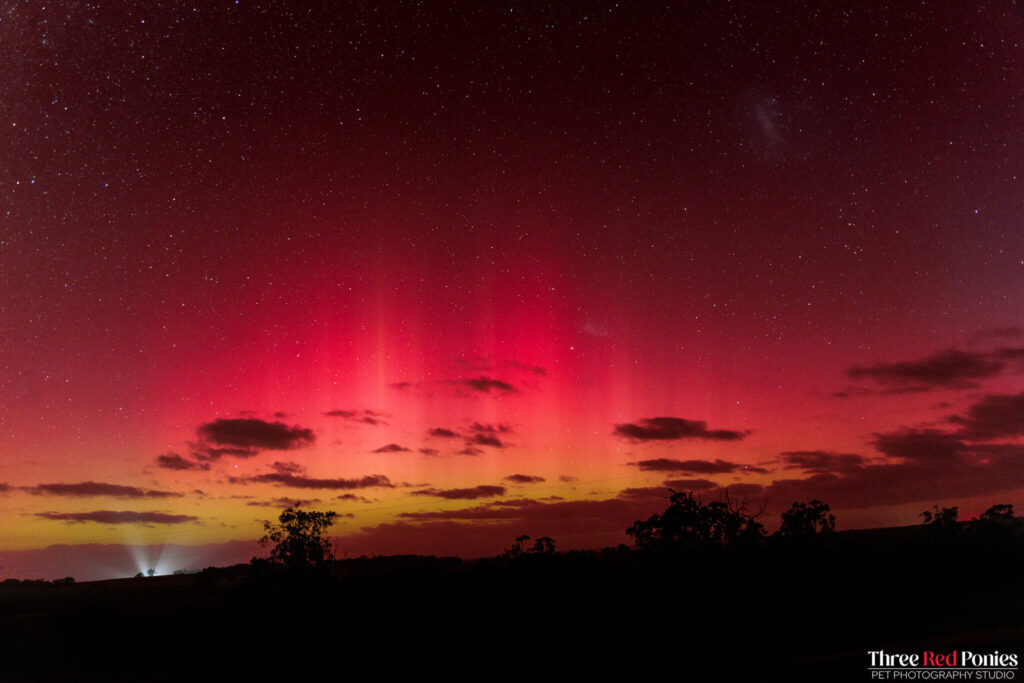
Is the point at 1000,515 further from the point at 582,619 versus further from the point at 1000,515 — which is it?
the point at 582,619

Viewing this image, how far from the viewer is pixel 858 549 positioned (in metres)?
33.8

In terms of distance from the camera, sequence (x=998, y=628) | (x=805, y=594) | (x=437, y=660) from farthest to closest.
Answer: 1. (x=805, y=594)
2. (x=437, y=660)
3. (x=998, y=628)

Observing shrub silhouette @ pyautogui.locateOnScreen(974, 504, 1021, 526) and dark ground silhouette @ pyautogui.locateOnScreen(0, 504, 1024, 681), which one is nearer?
dark ground silhouette @ pyautogui.locateOnScreen(0, 504, 1024, 681)

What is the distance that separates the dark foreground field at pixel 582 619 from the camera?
19.5m

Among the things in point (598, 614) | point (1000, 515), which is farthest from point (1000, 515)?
point (598, 614)

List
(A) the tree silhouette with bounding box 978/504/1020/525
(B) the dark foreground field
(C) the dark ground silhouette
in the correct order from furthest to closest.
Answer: (A) the tree silhouette with bounding box 978/504/1020/525
(C) the dark ground silhouette
(B) the dark foreground field

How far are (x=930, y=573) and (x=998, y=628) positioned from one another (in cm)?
1468

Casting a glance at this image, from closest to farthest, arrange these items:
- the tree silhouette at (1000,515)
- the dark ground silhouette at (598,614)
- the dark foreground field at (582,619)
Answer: the dark foreground field at (582,619)
the dark ground silhouette at (598,614)
the tree silhouette at (1000,515)

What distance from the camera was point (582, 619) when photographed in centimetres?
2730

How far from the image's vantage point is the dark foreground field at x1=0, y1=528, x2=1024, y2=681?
19.5 metres

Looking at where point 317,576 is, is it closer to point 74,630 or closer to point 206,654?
point 206,654

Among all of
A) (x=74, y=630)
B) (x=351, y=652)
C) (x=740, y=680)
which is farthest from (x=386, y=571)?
(x=740, y=680)

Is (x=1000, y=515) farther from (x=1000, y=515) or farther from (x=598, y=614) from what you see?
(x=598, y=614)

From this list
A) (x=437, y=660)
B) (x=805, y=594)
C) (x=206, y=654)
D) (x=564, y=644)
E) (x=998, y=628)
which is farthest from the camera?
(x=805, y=594)
